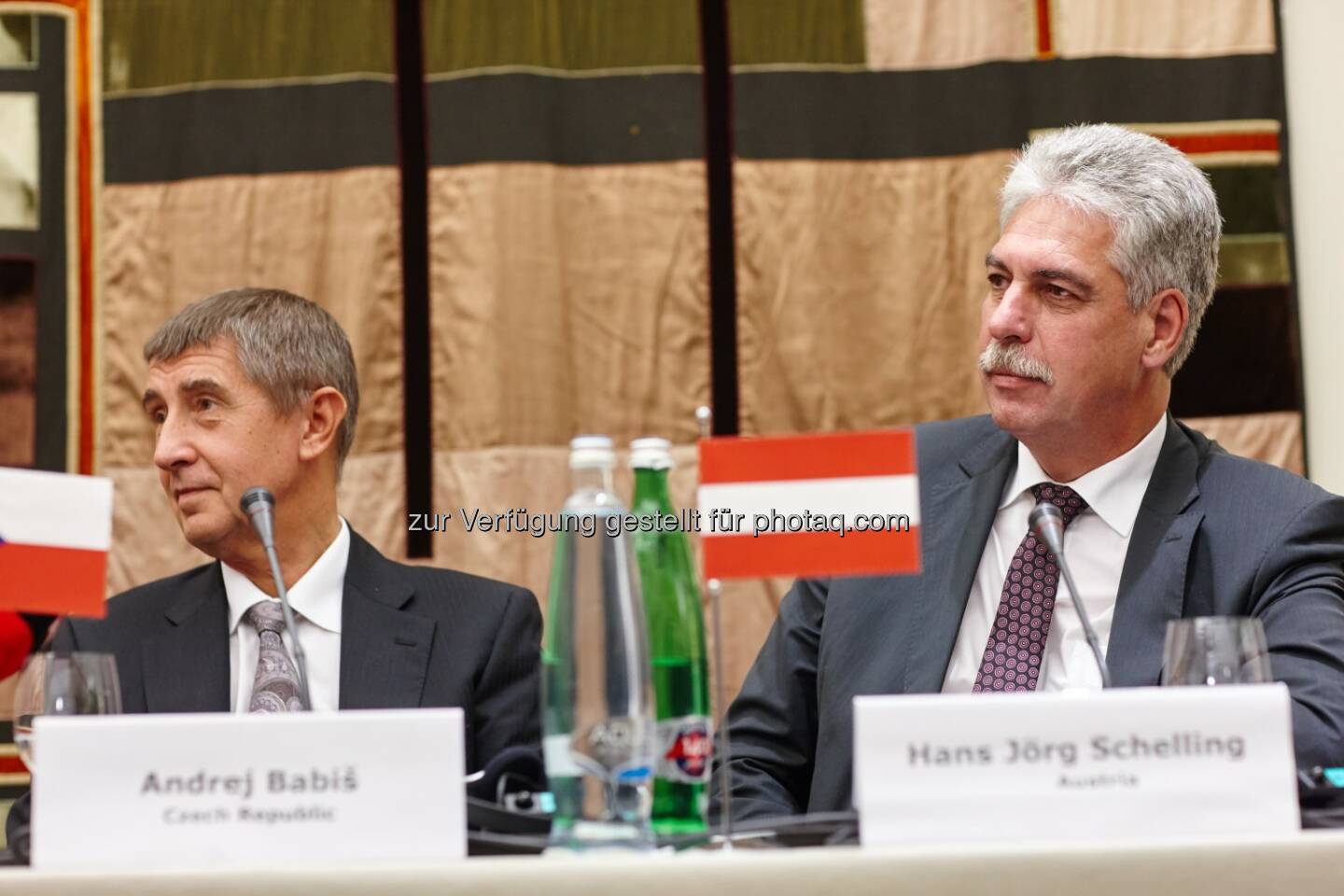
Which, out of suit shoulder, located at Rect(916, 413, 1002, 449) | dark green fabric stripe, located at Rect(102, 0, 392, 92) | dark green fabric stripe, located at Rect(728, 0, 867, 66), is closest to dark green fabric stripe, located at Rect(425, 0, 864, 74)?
dark green fabric stripe, located at Rect(728, 0, 867, 66)

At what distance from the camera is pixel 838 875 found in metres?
1.02

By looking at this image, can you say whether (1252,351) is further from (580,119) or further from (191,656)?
(191,656)

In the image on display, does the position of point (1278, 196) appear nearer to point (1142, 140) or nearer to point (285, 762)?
point (1142, 140)

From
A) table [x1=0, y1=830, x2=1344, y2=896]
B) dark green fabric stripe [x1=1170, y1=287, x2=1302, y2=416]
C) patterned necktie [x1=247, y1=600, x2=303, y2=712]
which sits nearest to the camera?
table [x1=0, y1=830, x2=1344, y2=896]

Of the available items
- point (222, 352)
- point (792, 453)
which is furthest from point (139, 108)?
point (792, 453)

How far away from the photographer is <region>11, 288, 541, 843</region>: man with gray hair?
6.70ft

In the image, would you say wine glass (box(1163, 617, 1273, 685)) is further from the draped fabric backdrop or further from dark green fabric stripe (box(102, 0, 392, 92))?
dark green fabric stripe (box(102, 0, 392, 92))

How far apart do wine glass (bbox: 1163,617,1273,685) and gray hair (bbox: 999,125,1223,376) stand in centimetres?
80

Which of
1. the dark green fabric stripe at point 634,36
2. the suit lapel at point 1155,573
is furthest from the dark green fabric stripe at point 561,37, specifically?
the suit lapel at point 1155,573

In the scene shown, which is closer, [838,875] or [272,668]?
[838,875]

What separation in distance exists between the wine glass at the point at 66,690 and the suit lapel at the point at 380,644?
67cm

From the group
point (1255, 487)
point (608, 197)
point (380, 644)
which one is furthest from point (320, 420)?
point (1255, 487)

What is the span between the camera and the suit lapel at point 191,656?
203 cm

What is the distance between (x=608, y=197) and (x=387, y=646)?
1.11 metres
